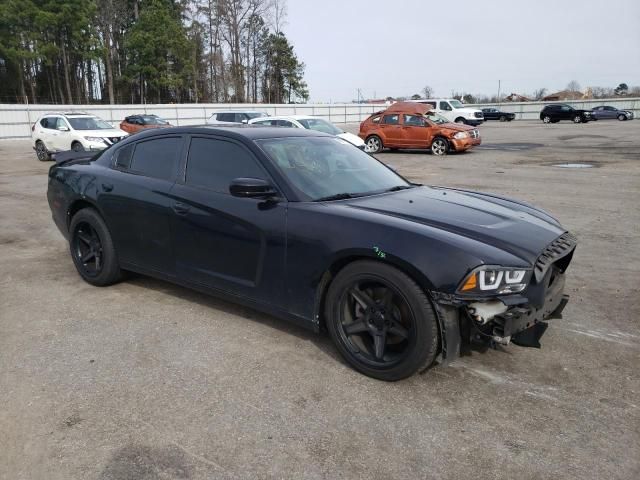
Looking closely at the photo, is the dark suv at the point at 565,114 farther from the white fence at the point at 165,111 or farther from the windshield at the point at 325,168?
the windshield at the point at 325,168

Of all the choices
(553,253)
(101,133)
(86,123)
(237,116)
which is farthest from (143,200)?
(237,116)

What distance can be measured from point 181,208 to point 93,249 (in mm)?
1435

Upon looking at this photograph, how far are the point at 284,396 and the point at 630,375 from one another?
86.6 inches

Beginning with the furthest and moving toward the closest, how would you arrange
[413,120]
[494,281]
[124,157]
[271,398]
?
[413,120] → [124,157] → [271,398] → [494,281]

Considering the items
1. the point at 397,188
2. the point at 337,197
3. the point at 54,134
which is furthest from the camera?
the point at 54,134

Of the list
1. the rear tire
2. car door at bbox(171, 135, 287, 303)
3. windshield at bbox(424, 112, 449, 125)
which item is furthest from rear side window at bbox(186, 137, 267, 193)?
windshield at bbox(424, 112, 449, 125)

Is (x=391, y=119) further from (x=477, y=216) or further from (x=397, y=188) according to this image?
(x=477, y=216)

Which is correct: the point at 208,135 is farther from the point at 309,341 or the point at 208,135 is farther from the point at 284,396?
the point at 284,396

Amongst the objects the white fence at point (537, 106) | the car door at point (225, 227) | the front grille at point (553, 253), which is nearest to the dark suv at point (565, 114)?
the white fence at point (537, 106)

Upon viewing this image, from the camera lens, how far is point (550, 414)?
2.85 meters

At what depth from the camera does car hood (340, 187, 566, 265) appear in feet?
10.3

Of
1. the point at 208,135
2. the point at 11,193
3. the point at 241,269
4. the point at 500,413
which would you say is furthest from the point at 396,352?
the point at 11,193

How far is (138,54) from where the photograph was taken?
51.0m

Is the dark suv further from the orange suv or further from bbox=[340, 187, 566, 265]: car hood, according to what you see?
bbox=[340, 187, 566, 265]: car hood
